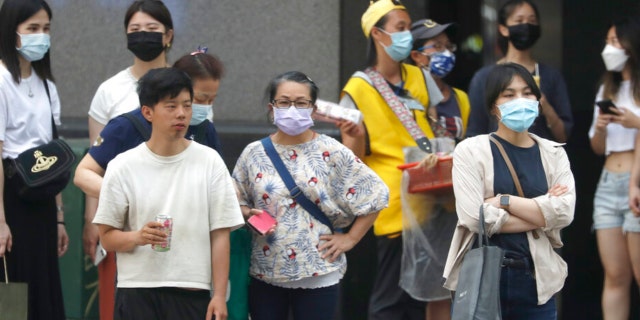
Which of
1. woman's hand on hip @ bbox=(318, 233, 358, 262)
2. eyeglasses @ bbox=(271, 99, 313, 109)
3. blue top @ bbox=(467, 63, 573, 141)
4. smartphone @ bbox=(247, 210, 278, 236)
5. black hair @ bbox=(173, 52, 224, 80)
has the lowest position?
woman's hand on hip @ bbox=(318, 233, 358, 262)

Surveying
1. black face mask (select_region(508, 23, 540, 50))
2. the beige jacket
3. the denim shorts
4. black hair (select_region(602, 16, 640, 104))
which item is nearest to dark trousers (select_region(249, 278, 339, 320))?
the beige jacket

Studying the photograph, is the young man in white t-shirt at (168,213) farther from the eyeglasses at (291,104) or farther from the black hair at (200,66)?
the eyeglasses at (291,104)

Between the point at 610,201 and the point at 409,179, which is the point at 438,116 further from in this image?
the point at 610,201

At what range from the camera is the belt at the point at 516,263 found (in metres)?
5.43

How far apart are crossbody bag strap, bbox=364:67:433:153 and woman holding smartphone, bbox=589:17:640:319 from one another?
106 centimetres

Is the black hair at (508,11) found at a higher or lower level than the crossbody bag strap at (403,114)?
higher

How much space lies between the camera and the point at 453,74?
867cm

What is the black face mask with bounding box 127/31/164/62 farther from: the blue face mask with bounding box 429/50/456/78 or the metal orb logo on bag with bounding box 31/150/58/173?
the blue face mask with bounding box 429/50/456/78

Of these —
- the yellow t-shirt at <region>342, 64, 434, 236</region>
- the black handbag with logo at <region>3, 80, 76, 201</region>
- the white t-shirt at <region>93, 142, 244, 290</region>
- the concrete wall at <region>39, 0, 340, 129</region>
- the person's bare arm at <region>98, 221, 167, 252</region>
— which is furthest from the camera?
the concrete wall at <region>39, 0, 340, 129</region>

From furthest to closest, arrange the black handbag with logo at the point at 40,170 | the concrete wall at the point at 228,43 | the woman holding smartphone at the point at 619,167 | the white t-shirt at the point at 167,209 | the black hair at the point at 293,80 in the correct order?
the concrete wall at the point at 228,43
the woman holding smartphone at the point at 619,167
the black handbag with logo at the point at 40,170
the black hair at the point at 293,80
the white t-shirt at the point at 167,209

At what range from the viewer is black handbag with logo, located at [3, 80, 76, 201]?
19.9ft

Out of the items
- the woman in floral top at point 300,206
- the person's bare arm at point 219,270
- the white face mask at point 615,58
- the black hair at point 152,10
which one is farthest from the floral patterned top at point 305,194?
the white face mask at point 615,58

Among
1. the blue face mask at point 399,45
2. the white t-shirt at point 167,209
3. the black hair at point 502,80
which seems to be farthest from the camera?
the blue face mask at point 399,45

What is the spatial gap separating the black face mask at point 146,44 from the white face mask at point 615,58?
254 cm
